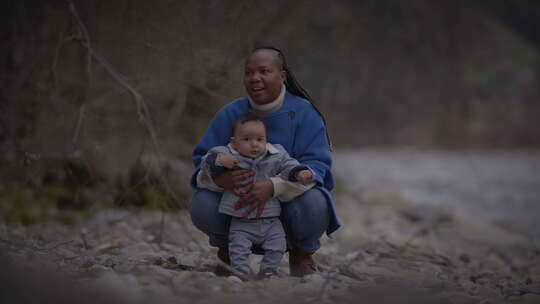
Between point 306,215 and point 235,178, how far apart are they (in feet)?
1.40

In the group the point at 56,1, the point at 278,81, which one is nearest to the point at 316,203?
the point at 278,81

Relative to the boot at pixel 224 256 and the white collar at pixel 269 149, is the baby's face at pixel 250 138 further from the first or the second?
the boot at pixel 224 256

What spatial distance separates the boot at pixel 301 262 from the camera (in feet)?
9.93

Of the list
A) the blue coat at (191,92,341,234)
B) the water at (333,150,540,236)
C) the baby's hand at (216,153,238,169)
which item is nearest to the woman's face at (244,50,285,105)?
the blue coat at (191,92,341,234)

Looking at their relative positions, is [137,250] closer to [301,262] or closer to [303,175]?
[301,262]

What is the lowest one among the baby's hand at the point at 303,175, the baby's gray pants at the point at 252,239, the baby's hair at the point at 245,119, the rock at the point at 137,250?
the rock at the point at 137,250

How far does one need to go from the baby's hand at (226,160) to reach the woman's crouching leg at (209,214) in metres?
0.26

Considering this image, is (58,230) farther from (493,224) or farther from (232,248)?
(493,224)

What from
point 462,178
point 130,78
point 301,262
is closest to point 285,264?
point 301,262

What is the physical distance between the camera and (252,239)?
9.14 ft

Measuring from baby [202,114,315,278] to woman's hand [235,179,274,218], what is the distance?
0.11ft

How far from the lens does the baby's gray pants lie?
2762 mm

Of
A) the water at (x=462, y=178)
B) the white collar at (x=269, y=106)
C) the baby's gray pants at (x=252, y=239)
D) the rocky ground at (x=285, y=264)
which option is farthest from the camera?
the water at (x=462, y=178)

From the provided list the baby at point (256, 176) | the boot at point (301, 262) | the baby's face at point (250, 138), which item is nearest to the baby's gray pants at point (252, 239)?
the baby at point (256, 176)
